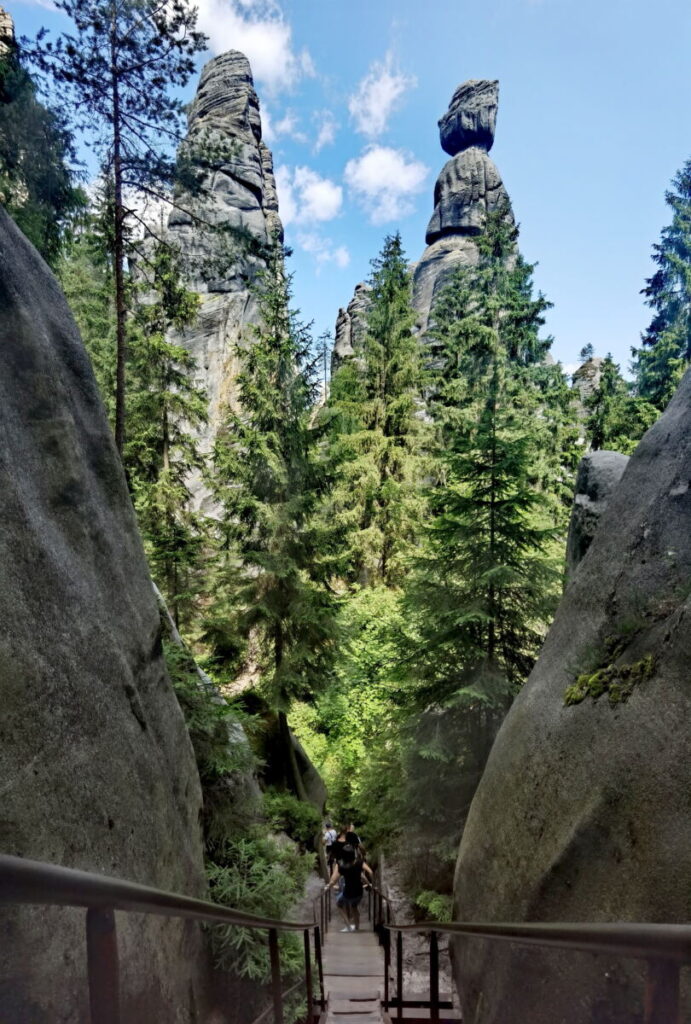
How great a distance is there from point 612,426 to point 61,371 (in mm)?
28082

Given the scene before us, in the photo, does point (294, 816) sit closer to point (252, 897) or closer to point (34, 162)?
point (252, 897)

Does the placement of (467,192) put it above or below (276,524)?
above

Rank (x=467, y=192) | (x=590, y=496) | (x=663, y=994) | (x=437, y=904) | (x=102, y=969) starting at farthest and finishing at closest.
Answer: (x=467, y=192) → (x=590, y=496) → (x=437, y=904) → (x=102, y=969) → (x=663, y=994)

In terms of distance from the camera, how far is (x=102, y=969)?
4.33ft

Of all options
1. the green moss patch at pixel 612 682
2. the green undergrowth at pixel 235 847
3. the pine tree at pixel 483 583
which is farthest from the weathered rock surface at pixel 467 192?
the green moss patch at pixel 612 682

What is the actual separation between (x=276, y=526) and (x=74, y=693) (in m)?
9.07

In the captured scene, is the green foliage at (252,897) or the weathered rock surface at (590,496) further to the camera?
the weathered rock surface at (590,496)

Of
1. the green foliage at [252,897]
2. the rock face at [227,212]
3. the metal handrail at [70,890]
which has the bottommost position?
the green foliage at [252,897]

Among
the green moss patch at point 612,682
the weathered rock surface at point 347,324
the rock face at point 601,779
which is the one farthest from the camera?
the weathered rock surface at point 347,324

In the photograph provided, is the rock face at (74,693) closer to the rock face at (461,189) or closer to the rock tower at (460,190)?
the rock tower at (460,190)

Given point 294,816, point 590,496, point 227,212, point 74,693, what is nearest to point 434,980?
point 74,693

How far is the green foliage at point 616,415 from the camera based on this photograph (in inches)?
A: 910

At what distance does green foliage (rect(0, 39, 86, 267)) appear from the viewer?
25.6 ft

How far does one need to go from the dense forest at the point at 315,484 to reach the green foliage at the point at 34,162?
34 mm
